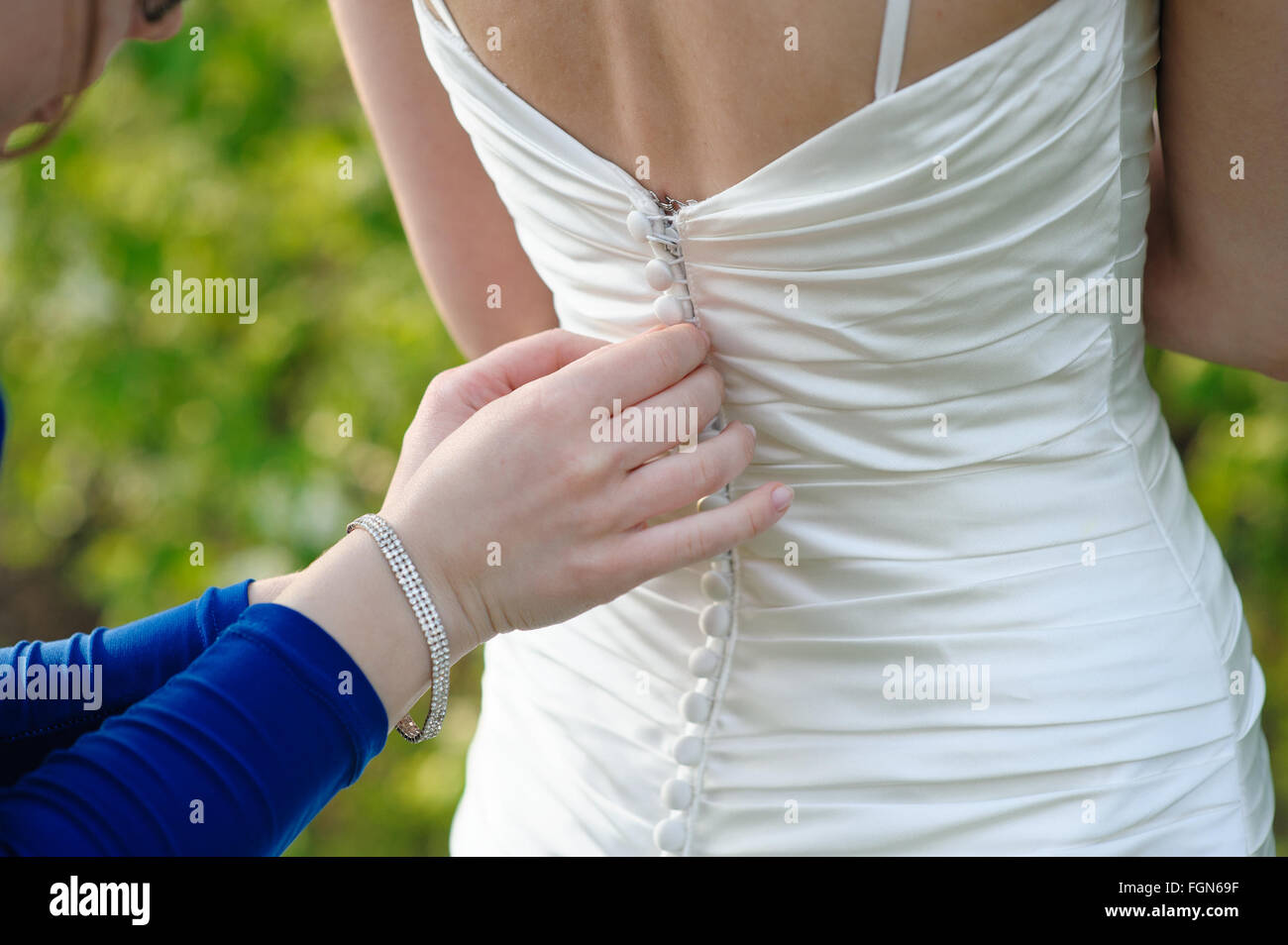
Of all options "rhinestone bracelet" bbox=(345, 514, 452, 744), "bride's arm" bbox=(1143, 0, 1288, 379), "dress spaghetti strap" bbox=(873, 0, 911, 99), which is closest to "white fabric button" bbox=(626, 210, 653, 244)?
"dress spaghetti strap" bbox=(873, 0, 911, 99)

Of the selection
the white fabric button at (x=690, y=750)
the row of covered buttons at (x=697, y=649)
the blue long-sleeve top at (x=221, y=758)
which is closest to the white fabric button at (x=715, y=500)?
the row of covered buttons at (x=697, y=649)

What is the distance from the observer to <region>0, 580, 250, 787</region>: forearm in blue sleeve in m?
0.93

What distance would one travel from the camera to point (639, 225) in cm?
92

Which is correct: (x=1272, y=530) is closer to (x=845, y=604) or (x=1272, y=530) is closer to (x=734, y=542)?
(x=845, y=604)

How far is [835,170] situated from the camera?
862mm

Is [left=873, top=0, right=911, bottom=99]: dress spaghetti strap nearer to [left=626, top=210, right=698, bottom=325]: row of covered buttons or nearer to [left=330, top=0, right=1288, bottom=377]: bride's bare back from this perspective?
[left=330, top=0, right=1288, bottom=377]: bride's bare back

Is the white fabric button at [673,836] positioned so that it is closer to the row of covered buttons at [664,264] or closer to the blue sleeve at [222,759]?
the blue sleeve at [222,759]

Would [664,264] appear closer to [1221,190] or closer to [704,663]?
[704,663]

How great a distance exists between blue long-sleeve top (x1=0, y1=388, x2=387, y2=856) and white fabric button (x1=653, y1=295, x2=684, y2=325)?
0.36 meters

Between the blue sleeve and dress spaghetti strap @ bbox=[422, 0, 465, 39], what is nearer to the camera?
the blue sleeve

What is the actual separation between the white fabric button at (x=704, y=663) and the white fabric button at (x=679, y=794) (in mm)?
97

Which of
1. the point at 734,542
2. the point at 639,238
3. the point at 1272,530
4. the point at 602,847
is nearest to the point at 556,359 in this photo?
the point at 639,238

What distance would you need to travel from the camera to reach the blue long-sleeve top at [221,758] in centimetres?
73

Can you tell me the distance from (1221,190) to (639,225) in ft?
1.56
